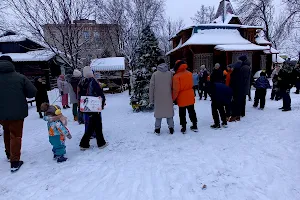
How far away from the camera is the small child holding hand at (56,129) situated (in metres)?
3.81

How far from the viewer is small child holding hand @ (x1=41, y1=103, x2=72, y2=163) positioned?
3811mm

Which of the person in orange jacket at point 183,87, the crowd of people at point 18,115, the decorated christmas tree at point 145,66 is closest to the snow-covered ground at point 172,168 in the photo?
the crowd of people at point 18,115

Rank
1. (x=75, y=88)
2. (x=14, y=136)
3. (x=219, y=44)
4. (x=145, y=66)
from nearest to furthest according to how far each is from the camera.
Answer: (x=14, y=136) → (x=75, y=88) → (x=145, y=66) → (x=219, y=44)

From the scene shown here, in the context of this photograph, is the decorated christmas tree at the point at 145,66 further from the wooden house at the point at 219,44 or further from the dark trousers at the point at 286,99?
the wooden house at the point at 219,44

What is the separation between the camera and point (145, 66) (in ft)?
28.9

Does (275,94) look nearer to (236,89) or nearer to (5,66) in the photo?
(236,89)

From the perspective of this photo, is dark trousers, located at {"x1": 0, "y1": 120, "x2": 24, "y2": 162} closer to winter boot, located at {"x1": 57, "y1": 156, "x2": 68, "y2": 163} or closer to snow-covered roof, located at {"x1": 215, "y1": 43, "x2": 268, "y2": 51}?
winter boot, located at {"x1": 57, "y1": 156, "x2": 68, "y2": 163}

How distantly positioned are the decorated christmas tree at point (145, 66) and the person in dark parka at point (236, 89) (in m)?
3.71

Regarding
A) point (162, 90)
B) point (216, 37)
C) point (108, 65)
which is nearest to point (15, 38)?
point (108, 65)

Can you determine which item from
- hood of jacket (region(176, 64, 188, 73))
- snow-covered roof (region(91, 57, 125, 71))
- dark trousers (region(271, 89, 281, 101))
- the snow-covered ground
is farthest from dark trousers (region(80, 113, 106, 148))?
snow-covered roof (region(91, 57, 125, 71))

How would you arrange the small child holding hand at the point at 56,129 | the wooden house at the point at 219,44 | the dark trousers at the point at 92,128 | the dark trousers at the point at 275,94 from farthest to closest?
the wooden house at the point at 219,44 < the dark trousers at the point at 275,94 < the dark trousers at the point at 92,128 < the small child holding hand at the point at 56,129

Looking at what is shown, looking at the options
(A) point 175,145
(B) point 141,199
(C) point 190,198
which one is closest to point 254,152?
(A) point 175,145

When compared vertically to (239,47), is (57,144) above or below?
below

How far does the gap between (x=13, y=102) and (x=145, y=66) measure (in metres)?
5.86
